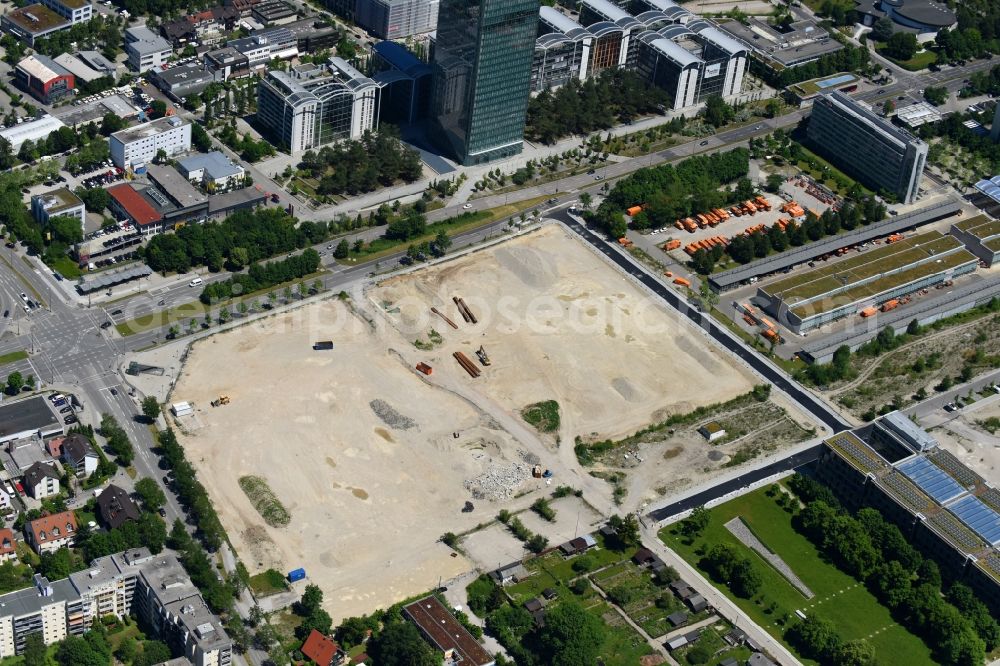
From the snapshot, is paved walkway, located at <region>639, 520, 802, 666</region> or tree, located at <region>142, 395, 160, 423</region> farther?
tree, located at <region>142, 395, 160, 423</region>

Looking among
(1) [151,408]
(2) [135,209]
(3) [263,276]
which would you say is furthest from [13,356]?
(3) [263,276]

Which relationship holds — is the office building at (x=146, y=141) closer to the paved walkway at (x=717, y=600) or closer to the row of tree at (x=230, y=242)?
the row of tree at (x=230, y=242)

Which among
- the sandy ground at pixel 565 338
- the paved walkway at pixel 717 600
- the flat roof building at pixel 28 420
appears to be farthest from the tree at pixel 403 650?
the flat roof building at pixel 28 420

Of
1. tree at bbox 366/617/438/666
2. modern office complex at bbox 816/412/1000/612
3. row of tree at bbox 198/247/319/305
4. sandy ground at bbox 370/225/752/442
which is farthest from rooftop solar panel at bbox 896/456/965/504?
row of tree at bbox 198/247/319/305

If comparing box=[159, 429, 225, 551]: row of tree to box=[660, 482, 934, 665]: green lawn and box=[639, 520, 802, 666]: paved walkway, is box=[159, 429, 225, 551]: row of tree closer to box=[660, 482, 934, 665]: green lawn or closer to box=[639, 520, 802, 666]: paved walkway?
box=[639, 520, 802, 666]: paved walkway

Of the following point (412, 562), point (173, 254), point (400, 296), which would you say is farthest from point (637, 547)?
point (173, 254)

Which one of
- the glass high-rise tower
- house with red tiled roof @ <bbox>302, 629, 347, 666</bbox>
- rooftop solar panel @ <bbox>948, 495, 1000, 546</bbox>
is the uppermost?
the glass high-rise tower

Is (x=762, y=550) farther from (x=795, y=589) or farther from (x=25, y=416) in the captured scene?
(x=25, y=416)
